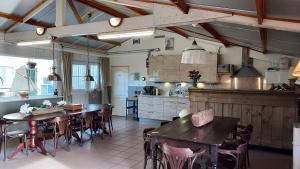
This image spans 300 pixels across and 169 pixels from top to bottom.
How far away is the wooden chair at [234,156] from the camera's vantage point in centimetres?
268

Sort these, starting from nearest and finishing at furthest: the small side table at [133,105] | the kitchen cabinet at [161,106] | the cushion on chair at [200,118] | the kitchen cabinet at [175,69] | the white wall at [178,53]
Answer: the cushion on chair at [200,118] < the white wall at [178,53] < the kitchen cabinet at [175,69] < the kitchen cabinet at [161,106] < the small side table at [133,105]

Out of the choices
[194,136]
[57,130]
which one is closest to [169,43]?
[57,130]

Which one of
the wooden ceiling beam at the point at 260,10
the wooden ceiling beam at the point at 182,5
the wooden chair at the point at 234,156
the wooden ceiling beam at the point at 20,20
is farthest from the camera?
the wooden ceiling beam at the point at 20,20

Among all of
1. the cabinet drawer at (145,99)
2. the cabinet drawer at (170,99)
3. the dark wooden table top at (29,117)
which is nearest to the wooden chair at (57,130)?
the dark wooden table top at (29,117)

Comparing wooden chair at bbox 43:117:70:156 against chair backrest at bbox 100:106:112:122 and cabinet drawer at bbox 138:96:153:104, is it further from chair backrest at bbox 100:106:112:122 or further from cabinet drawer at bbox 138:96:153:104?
cabinet drawer at bbox 138:96:153:104

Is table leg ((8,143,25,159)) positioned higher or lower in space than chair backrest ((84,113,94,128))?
lower

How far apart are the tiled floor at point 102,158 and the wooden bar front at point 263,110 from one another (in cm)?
35

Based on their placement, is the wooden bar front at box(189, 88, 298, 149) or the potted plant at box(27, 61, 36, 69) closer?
the wooden bar front at box(189, 88, 298, 149)

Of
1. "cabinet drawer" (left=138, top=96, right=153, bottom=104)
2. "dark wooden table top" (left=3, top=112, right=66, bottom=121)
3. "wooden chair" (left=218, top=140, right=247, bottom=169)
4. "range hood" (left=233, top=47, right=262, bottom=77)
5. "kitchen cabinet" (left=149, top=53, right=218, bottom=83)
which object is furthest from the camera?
"cabinet drawer" (left=138, top=96, right=153, bottom=104)

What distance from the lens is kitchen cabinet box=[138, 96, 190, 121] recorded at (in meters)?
7.27

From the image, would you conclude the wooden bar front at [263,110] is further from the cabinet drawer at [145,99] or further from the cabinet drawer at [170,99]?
the cabinet drawer at [145,99]

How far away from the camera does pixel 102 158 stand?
14.1 feet

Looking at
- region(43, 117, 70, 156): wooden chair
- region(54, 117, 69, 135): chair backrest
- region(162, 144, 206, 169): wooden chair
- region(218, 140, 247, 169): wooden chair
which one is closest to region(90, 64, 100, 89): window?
region(43, 117, 70, 156): wooden chair

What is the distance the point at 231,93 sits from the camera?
5051 mm
